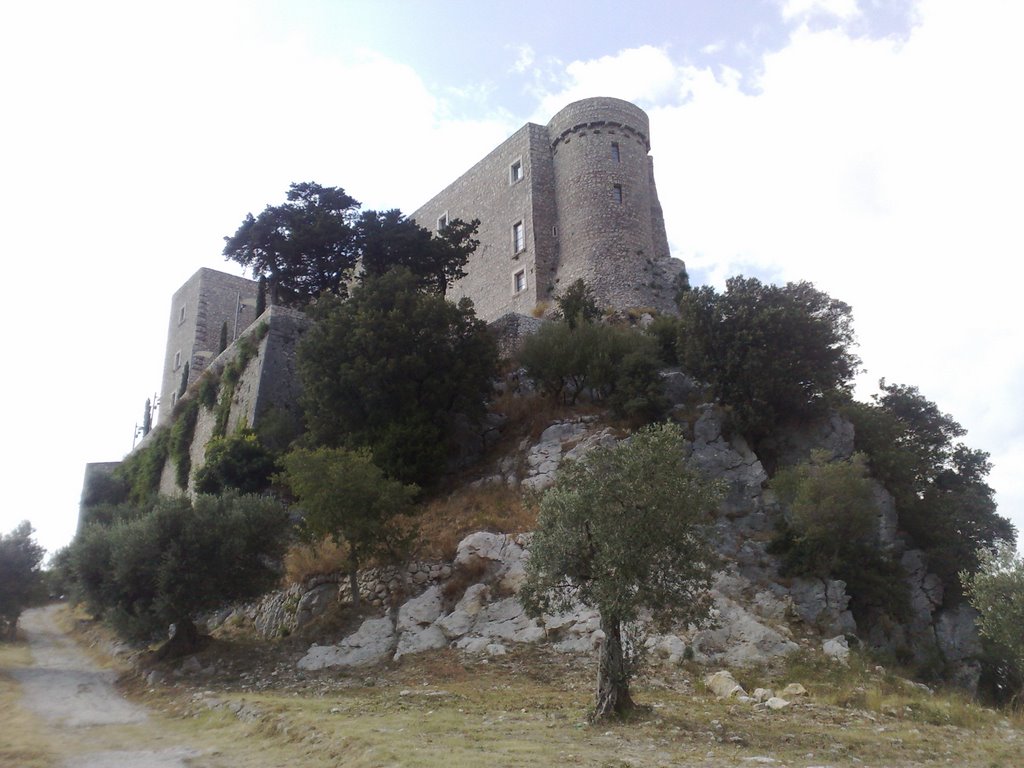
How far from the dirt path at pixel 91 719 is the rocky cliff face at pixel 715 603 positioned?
3707 millimetres

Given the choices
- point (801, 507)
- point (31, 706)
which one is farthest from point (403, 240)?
point (31, 706)

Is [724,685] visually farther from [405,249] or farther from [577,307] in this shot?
[405,249]

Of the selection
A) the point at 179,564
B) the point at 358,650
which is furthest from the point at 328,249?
the point at 358,650

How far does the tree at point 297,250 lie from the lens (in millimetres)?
32688

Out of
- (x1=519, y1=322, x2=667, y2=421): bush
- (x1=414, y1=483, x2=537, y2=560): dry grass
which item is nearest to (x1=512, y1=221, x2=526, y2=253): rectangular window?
(x1=519, y1=322, x2=667, y2=421): bush

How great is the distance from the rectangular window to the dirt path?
2449cm

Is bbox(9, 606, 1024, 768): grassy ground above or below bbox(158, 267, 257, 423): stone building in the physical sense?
below

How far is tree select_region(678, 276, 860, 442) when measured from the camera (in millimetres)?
23812

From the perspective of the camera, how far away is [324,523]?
18.5 metres

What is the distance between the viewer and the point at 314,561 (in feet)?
68.1

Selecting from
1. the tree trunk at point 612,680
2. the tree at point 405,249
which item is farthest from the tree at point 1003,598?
the tree at point 405,249

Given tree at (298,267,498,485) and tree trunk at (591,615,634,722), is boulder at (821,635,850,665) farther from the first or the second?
tree at (298,267,498,485)

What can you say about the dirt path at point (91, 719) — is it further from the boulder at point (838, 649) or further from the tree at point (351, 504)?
the boulder at point (838, 649)

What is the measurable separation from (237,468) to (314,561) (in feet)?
24.9
